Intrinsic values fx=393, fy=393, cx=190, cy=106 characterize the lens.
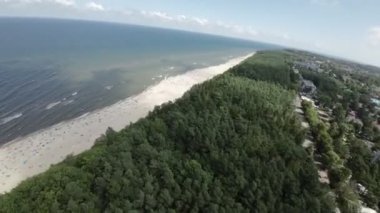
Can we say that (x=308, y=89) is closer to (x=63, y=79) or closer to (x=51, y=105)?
(x=63, y=79)

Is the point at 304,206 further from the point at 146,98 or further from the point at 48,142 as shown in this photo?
the point at 146,98

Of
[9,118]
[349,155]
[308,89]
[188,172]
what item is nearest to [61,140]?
[9,118]

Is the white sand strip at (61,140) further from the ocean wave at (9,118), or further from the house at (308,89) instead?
the house at (308,89)

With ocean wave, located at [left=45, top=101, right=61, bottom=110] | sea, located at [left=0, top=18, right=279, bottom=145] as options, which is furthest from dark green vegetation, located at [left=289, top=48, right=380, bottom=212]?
ocean wave, located at [left=45, top=101, right=61, bottom=110]

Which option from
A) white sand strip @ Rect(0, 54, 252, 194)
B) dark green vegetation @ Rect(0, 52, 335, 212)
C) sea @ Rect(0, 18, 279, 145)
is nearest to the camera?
dark green vegetation @ Rect(0, 52, 335, 212)

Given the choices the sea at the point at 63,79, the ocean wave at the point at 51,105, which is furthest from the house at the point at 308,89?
the ocean wave at the point at 51,105

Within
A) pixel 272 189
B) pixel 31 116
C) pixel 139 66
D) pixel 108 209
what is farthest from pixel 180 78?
pixel 108 209

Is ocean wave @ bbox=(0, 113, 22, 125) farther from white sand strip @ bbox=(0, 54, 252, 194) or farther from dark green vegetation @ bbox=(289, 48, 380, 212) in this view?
dark green vegetation @ bbox=(289, 48, 380, 212)
